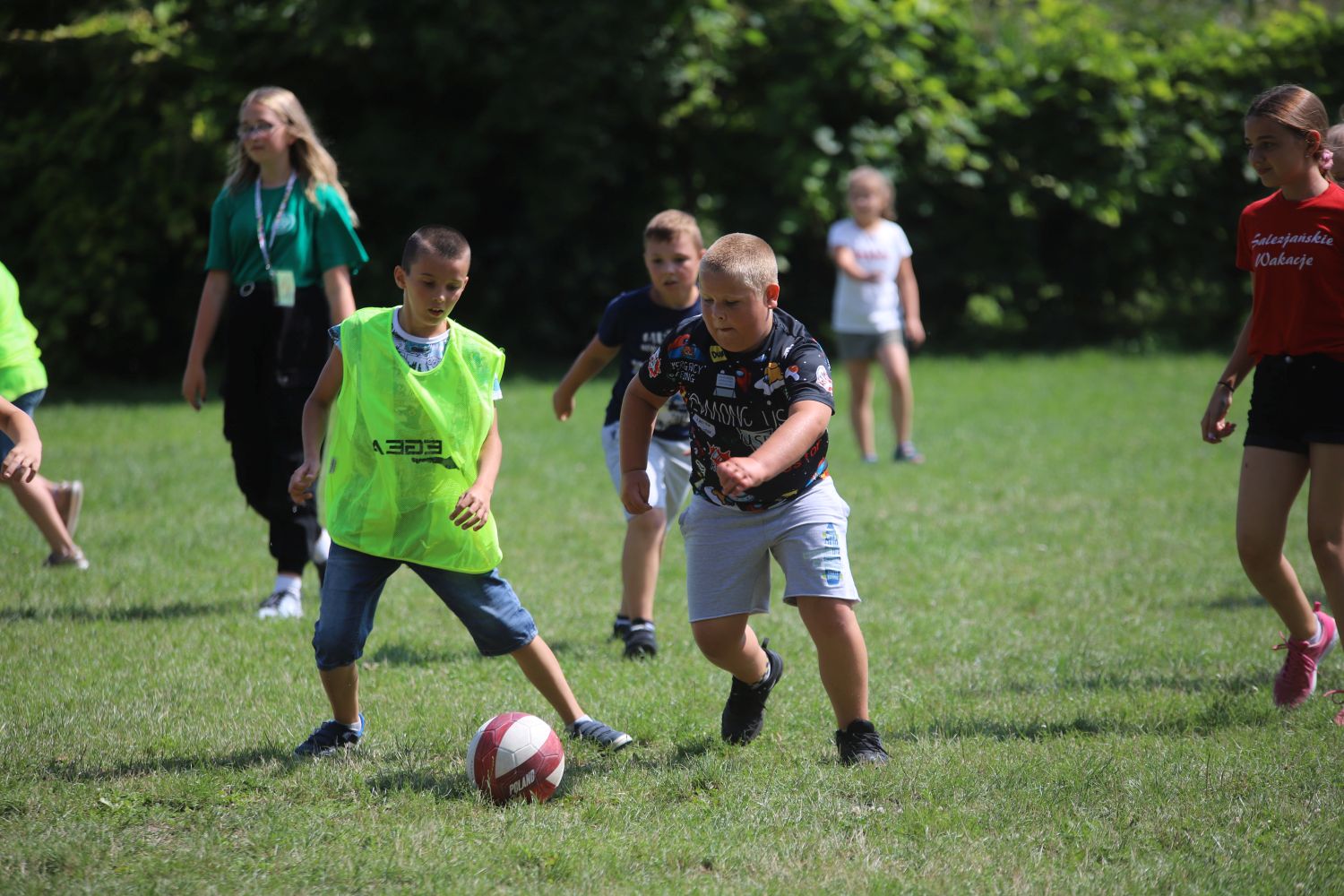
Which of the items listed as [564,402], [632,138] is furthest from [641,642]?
[632,138]

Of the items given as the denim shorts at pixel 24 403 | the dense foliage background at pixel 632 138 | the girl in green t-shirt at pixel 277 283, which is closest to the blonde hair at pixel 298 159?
the girl in green t-shirt at pixel 277 283

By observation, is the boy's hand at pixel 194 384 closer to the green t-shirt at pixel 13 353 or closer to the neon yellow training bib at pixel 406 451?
the green t-shirt at pixel 13 353

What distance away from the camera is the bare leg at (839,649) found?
4.16 m

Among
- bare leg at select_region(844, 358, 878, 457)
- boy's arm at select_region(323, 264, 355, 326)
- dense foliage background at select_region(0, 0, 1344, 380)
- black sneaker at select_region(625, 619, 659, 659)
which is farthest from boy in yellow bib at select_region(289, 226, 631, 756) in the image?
dense foliage background at select_region(0, 0, 1344, 380)

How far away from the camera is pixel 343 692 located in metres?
4.34

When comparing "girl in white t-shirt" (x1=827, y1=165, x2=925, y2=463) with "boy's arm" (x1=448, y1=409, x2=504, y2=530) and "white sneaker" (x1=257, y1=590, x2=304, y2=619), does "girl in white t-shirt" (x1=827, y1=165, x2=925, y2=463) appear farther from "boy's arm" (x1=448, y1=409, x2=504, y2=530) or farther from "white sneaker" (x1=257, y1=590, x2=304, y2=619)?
"boy's arm" (x1=448, y1=409, x2=504, y2=530)

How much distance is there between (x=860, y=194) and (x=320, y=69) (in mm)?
7126

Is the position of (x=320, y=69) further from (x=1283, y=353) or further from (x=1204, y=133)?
(x=1283, y=353)

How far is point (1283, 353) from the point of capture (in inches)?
180

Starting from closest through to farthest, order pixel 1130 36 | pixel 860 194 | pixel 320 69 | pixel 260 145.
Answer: pixel 260 145
pixel 860 194
pixel 320 69
pixel 1130 36

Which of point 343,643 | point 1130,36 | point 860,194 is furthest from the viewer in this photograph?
point 1130,36

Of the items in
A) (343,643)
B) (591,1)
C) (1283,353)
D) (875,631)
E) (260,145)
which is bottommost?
(875,631)

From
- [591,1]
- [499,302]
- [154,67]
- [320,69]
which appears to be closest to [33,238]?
[154,67]

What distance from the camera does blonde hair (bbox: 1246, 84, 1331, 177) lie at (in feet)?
14.4
